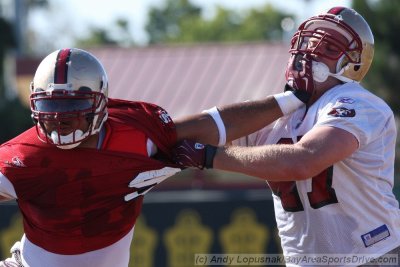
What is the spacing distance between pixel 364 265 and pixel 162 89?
18830mm

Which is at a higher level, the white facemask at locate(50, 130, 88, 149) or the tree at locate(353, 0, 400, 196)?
the white facemask at locate(50, 130, 88, 149)

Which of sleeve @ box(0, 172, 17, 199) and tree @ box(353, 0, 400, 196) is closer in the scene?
sleeve @ box(0, 172, 17, 199)

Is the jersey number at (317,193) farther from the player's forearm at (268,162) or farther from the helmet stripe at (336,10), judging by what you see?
the helmet stripe at (336,10)

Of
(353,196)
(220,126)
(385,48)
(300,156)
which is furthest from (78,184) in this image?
(385,48)

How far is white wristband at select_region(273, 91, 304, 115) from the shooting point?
482cm

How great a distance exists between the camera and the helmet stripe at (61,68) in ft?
14.6

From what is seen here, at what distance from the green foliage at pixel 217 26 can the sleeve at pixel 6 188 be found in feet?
177

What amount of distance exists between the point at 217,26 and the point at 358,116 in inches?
2209

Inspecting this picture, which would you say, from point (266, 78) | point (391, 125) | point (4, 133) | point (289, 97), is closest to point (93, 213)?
point (289, 97)

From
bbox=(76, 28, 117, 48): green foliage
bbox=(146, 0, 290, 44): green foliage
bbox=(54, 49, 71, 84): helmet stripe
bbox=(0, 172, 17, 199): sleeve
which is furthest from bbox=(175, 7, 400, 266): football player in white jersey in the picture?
bbox=(76, 28, 117, 48): green foliage

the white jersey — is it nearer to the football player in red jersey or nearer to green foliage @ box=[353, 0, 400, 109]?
the football player in red jersey

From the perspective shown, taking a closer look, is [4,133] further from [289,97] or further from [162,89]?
[289,97]

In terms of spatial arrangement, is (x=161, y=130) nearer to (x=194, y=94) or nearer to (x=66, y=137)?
(x=66, y=137)

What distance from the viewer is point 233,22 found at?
61.9 metres
